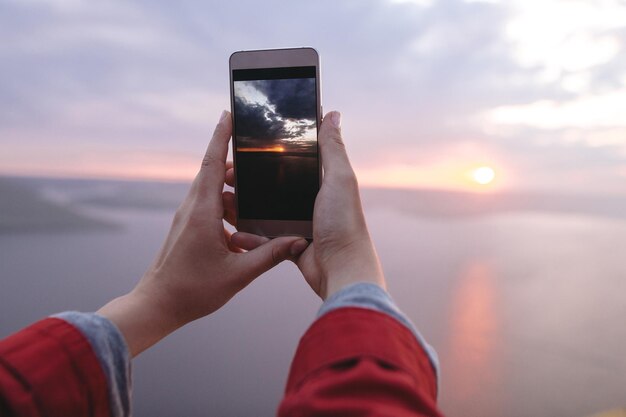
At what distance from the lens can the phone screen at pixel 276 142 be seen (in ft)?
2.67

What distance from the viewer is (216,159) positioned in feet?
2.78

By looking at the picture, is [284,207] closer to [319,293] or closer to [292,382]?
[319,293]

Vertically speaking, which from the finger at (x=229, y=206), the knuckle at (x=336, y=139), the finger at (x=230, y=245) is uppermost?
the knuckle at (x=336, y=139)

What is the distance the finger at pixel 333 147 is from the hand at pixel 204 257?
0.51 feet

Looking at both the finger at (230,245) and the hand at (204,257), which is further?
the finger at (230,245)

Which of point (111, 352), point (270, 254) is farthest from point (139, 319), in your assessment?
point (270, 254)

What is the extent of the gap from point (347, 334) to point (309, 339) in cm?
4

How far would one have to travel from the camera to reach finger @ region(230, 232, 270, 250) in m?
0.84

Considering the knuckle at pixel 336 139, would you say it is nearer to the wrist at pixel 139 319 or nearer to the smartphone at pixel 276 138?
the smartphone at pixel 276 138

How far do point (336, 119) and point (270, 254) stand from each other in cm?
28

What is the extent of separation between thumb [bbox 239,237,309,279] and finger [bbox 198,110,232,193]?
149 millimetres

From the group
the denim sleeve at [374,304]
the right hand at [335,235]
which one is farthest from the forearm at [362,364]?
the right hand at [335,235]

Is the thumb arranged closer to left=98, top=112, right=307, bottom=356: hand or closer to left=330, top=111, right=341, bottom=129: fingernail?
left=98, top=112, right=307, bottom=356: hand

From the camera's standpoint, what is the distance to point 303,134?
2.69ft
